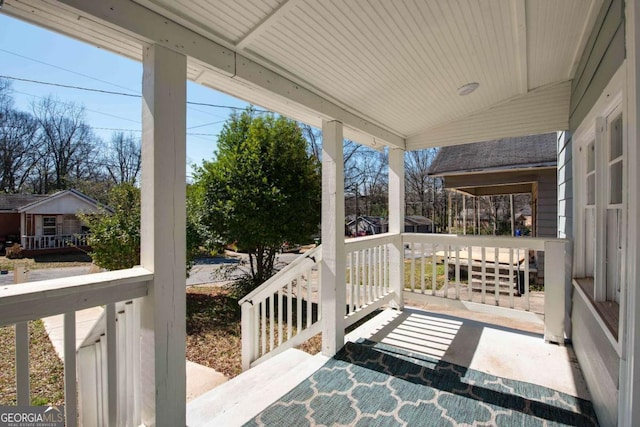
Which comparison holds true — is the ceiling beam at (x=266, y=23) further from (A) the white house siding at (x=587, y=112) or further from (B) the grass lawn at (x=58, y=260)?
(B) the grass lawn at (x=58, y=260)

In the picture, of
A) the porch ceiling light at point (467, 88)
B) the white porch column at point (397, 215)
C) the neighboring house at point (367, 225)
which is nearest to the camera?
the porch ceiling light at point (467, 88)

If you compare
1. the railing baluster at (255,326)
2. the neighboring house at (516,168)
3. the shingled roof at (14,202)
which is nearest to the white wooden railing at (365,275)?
the railing baluster at (255,326)

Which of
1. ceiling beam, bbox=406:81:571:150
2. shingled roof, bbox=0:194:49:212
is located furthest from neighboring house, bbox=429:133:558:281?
shingled roof, bbox=0:194:49:212

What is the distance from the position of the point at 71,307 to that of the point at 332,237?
6.47 ft

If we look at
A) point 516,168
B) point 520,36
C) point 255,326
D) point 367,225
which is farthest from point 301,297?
point 367,225

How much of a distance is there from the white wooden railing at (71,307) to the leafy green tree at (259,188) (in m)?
3.87

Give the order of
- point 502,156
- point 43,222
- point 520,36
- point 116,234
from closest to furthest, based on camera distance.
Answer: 1. point 520,36
2. point 116,234
3. point 502,156
4. point 43,222

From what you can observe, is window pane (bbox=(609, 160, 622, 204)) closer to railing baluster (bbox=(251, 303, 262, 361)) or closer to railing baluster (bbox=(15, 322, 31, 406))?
railing baluster (bbox=(251, 303, 262, 361))

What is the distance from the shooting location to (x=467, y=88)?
2.85 meters

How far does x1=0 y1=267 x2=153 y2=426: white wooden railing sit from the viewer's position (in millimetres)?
1150

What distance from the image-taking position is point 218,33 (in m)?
1.69

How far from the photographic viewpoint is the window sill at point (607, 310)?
1.61 m

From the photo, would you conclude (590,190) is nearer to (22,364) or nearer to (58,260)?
(22,364)

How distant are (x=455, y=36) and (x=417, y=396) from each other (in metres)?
2.56
